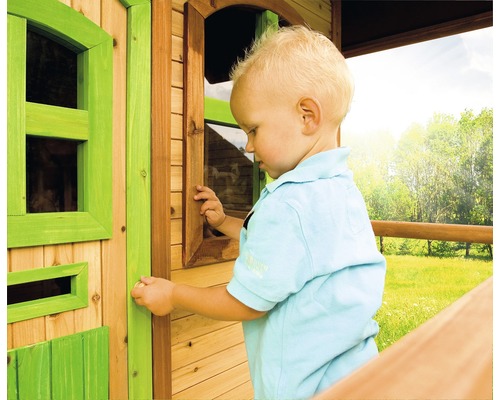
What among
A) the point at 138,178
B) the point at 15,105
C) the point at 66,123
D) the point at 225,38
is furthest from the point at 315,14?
the point at 15,105

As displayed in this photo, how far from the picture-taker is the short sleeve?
1.02 meters

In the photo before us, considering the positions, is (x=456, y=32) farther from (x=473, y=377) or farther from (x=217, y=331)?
(x=473, y=377)

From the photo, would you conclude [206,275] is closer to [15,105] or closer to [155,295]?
[155,295]

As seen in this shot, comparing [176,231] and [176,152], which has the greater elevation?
[176,152]

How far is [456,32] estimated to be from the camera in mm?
3322

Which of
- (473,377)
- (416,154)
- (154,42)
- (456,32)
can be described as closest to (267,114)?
(154,42)

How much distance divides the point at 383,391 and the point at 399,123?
13185 millimetres

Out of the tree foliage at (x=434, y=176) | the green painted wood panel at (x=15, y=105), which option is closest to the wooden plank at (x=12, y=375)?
the green painted wood panel at (x=15, y=105)

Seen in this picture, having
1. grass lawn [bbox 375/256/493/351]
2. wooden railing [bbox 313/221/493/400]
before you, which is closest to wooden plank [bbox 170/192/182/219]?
wooden railing [bbox 313/221/493/400]

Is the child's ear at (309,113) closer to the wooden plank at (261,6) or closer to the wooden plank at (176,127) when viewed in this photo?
the wooden plank at (176,127)

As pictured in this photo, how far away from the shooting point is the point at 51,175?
1.38 meters

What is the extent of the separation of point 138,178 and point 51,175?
289mm

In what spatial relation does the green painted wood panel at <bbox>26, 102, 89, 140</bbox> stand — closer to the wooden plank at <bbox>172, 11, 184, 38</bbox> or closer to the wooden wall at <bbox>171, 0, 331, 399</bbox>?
the wooden wall at <bbox>171, 0, 331, 399</bbox>

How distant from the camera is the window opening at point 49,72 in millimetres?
1166
